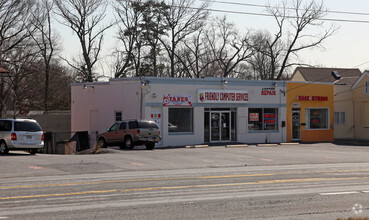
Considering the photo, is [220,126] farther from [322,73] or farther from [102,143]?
[322,73]

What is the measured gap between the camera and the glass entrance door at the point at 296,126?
4044 centimetres

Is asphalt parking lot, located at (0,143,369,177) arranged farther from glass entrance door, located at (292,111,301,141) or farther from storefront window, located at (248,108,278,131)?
glass entrance door, located at (292,111,301,141)

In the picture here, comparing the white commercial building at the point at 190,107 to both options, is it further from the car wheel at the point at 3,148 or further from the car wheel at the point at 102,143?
the car wheel at the point at 3,148

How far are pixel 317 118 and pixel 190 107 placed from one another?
12232 mm

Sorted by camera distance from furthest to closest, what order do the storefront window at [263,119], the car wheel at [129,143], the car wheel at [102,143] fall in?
1. the storefront window at [263,119]
2. the car wheel at [102,143]
3. the car wheel at [129,143]

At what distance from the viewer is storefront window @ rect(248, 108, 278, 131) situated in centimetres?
3822

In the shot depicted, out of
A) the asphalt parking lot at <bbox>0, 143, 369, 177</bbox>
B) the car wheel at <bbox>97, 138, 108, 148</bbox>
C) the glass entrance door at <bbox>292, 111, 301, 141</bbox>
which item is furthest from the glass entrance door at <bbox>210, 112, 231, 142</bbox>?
the asphalt parking lot at <bbox>0, 143, 369, 177</bbox>

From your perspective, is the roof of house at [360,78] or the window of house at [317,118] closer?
the window of house at [317,118]

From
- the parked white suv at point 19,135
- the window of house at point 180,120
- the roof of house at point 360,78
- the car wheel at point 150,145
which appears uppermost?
the roof of house at point 360,78

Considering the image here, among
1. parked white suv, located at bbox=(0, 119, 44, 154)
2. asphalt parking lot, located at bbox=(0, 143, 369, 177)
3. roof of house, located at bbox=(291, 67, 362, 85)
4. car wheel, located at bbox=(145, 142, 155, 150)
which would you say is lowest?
asphalt parking lot, located at bbox=(0, 143, 369, 177)

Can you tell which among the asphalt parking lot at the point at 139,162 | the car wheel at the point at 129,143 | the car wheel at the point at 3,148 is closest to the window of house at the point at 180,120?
the car wheel at the point at 129,143

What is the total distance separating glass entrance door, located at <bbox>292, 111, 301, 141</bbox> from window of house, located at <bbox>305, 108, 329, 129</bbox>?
33.6 inches

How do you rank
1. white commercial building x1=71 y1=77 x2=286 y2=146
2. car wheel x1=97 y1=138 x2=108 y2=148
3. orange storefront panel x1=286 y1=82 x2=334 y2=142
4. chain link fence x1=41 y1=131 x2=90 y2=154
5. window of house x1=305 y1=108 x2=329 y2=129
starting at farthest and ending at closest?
window of house x1=305 y1=108 x2=329 y2=129
orange storefront panel x1=286 y1=82 x2=334 y2=142
chain link fence x1=41 y1=131 x2=90 y2=154
white commercial building x1=71 y1=77 x2=286 y2=146
car wheel x1=97 y1=138 x2=108 y2=148

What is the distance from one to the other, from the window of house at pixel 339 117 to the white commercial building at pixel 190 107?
7.37 metres
